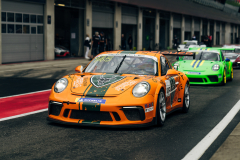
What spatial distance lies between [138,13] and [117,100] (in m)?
31.3

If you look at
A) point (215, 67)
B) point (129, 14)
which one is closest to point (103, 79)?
point (215, 67)

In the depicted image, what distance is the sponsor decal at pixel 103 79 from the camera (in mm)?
5973

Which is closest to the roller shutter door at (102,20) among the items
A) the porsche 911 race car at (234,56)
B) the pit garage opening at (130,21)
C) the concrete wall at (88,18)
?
the concrete wall at (88,18)

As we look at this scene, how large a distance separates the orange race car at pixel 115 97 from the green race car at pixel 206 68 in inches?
242

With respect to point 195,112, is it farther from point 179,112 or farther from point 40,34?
point 40,34

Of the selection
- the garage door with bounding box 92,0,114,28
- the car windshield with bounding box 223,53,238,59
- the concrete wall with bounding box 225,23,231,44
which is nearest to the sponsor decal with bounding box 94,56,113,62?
the car windshield with bounding box 223,53,238,59

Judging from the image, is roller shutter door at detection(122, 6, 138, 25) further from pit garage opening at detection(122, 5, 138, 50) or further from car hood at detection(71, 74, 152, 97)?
car hood at detection(71, 74, 152, 97)

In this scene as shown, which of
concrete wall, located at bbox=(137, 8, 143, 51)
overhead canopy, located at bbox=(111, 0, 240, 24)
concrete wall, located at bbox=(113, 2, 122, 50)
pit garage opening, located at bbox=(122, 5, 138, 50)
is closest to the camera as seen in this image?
concrete wall, located at bbox=(113, 2, 122, 50)

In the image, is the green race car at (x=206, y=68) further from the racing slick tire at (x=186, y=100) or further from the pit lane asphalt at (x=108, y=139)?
the pit lane asphalt at (x=108, y=139)

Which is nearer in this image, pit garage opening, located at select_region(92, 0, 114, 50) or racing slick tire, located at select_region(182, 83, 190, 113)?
racing slick tire, located at select_region(182, 83, 190, 113)

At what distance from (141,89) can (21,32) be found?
1730 cm

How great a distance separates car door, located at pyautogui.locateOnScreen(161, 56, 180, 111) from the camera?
6.67 metres

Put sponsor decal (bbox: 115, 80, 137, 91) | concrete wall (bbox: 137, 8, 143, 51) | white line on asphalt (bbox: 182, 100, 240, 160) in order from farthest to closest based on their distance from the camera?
concrete wall (bbox: 137, 8, 143, 51) → sponsor decal (bbox: 115, 80, 137, 91) → white line on asphalt (bbox: 182, 100, 240, 160)

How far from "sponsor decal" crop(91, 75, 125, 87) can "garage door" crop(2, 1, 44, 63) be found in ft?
50.9
